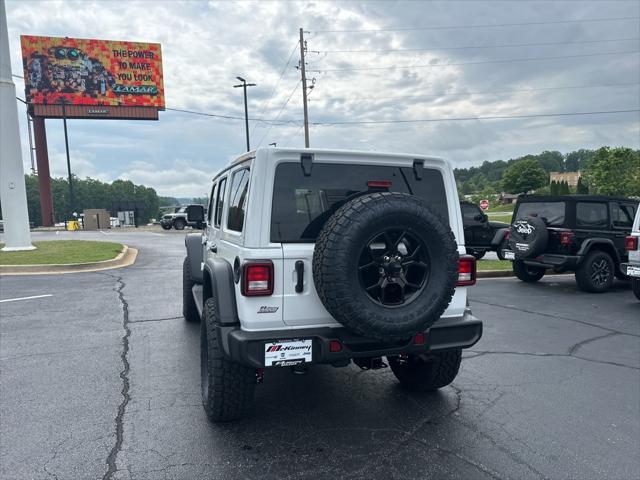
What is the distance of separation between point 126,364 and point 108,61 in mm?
48951

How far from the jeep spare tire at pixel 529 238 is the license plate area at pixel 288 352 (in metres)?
7.53

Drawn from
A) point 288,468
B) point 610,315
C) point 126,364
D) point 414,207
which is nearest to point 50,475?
point 288,468

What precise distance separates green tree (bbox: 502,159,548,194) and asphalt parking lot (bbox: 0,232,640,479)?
381ft

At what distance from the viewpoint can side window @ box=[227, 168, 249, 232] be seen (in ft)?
10.6

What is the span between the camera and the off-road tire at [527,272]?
32.7ft

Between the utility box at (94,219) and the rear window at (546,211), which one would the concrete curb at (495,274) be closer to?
the rear window at (546,211)

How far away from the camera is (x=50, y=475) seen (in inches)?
108

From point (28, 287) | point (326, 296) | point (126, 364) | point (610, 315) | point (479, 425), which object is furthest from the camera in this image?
point (28, 287)

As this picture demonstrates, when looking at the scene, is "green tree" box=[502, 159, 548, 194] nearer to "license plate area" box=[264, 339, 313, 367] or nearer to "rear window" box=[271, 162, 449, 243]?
"rear window" box=[271, 162, 449, 243]

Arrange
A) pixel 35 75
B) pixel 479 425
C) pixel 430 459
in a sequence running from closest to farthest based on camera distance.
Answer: pixel 430 459
pixel 479 425
pixel 35 75

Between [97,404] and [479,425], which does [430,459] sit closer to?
[479,425]

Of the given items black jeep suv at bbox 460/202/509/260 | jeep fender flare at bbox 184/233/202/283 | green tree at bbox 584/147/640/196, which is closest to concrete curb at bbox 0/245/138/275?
jeep fender flare at bbox 184/233/202/283

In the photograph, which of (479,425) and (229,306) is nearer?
(229,306)

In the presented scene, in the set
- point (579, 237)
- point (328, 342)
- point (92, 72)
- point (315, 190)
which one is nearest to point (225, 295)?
point (328, 342)
